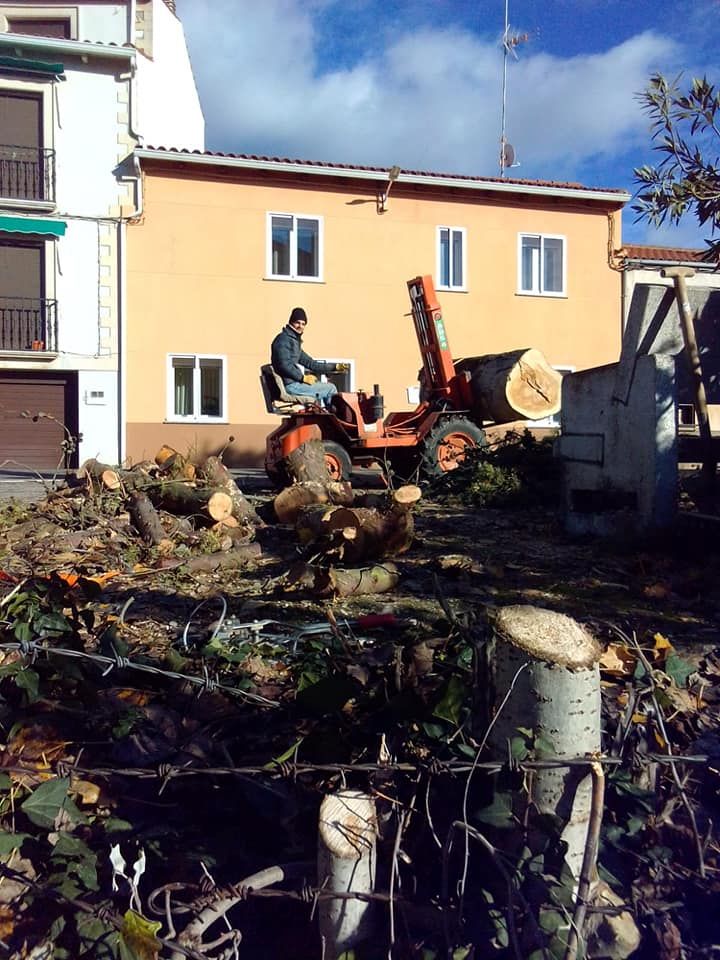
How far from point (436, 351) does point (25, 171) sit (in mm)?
12830

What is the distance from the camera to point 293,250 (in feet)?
63.2

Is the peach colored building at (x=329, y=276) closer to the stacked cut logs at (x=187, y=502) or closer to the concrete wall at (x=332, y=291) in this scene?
the concrete wall at (x=332, y=291)

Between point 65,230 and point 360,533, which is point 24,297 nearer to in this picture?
point 65,230

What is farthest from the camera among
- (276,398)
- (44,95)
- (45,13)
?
(45,13)

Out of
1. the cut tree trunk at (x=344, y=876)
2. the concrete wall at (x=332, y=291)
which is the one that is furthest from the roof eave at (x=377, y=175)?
the cut tree trunk at (x=344, y=876)

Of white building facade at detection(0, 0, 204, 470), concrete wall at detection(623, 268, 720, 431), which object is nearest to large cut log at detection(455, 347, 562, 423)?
concrete wall at detection(623, 268, 720, 431)

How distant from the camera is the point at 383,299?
19.7m

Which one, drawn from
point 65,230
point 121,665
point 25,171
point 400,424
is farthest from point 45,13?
point 121,665

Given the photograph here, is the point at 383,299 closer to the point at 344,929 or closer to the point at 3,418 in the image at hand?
the point at 3,418

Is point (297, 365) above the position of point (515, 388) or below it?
above

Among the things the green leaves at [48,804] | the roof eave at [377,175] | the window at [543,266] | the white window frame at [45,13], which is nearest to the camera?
the green leaves at [48,804]

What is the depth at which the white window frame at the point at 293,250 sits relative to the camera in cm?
1906

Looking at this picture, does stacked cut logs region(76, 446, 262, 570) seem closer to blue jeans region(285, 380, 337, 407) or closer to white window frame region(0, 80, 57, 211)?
blue jeans region(285, 380, 337, 407)

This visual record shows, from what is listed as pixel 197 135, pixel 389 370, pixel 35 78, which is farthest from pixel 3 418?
pixel 197 135
